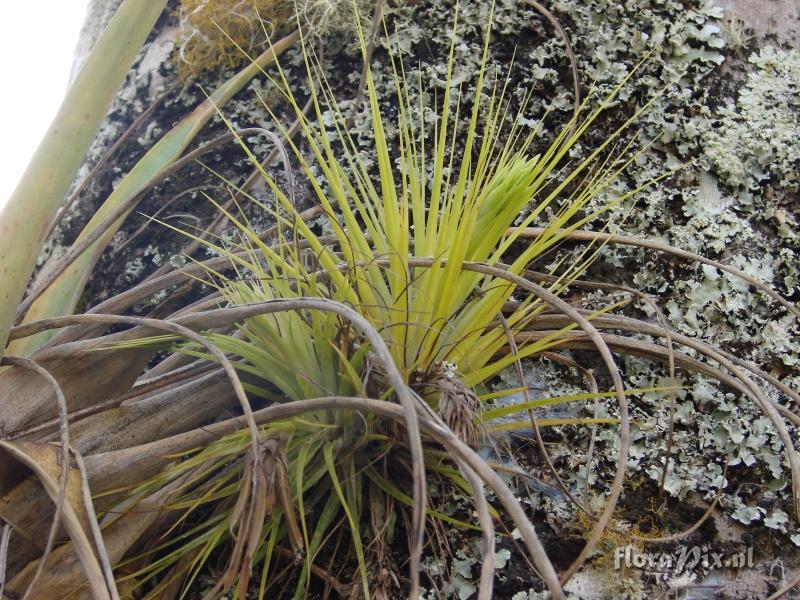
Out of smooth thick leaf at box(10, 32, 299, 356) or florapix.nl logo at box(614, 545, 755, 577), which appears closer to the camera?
florapix.nl logo at box(614, 545, 755, 577)

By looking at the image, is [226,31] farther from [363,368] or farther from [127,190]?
[363,368]

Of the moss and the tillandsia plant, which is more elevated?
the moss

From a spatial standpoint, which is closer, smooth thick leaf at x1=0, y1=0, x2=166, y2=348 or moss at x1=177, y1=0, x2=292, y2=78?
smooth thick leaf at x1=0, y1=0, x2=166, y2=348

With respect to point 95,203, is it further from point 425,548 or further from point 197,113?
point 425,548

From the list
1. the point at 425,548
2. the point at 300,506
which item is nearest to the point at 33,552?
the point at 300,506

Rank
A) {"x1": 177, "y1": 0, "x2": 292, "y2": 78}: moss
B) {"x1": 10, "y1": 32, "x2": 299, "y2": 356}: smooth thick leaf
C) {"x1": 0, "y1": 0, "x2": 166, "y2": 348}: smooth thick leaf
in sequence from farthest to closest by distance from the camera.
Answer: {"x1": 177, "y1": 0, "x2": 292, "y2": 78}: moss < {"x1": 10, "y1": 32, "x2": 299, "y2": 356}: smooth thick leaf < {"x1": 0, "y1": 0, "x2": 166, "y2": 348}: smooth thick leaf

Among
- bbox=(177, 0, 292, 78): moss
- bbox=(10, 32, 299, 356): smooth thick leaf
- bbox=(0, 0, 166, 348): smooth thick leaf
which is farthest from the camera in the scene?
bbox=(177, 0, 292, 78): moss

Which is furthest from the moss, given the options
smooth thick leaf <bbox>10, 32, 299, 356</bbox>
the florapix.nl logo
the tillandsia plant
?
the florapix.nl logo

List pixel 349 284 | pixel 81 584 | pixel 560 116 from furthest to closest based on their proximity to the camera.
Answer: pixel 560 116 < pixel 349 284 < pixel 81 584

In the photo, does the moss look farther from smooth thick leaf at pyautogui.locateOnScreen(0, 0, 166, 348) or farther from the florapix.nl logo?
the florapix.nl logo

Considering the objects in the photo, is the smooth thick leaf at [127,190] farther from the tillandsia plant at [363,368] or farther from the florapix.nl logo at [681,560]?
the florapix.nl logo at [681,560]

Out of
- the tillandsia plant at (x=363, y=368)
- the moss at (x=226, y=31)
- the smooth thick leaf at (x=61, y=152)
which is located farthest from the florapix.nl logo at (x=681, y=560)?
the moss at (x=226, y=31)
